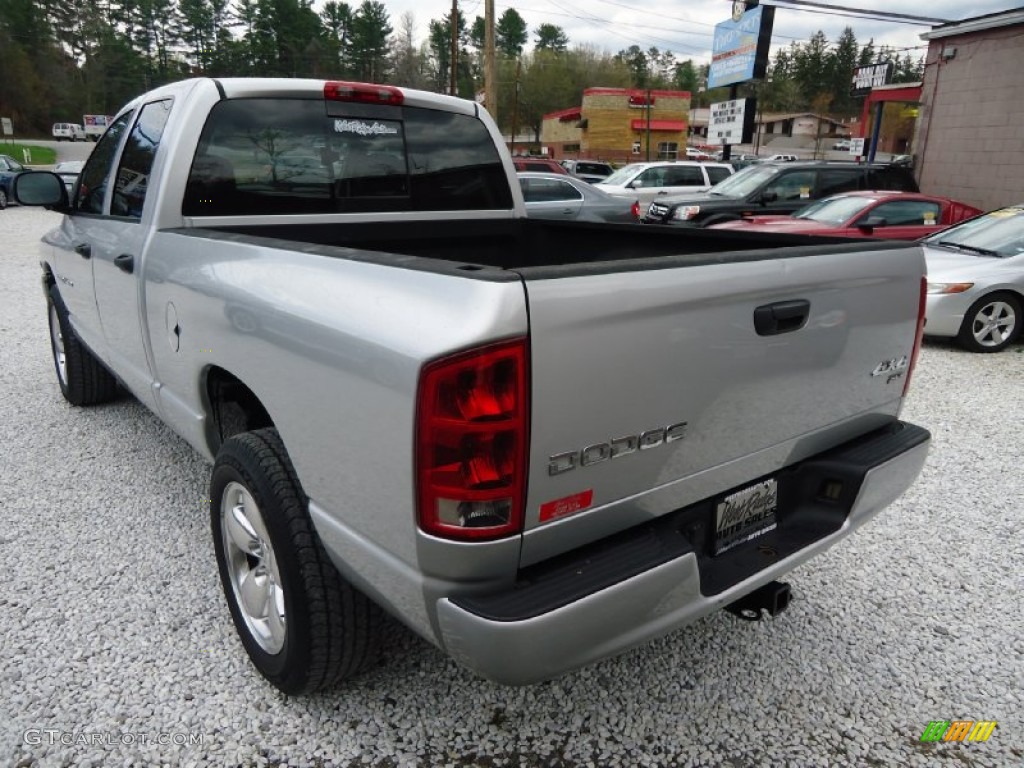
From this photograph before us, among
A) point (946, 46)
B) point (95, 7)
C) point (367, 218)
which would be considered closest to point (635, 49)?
point (95, 7)

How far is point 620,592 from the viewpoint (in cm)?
171

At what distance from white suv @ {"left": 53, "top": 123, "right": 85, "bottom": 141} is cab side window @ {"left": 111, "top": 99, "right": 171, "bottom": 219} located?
84185 mm

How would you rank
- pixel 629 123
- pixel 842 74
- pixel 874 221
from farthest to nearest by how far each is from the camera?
pixel 842 74 < pixel 629 123 < pixel 874 221

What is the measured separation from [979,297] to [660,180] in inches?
436

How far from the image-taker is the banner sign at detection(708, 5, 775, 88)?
74.5 feet

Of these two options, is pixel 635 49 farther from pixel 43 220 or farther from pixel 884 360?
pixel 884 360

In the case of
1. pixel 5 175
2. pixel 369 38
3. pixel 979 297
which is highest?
pixel 369 38

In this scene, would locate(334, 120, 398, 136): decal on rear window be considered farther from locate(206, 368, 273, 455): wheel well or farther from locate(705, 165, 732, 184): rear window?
locate(705, 165, 732, 184): rear window

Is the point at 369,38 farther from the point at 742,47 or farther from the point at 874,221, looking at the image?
the point at 874,221

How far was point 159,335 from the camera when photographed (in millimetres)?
2951

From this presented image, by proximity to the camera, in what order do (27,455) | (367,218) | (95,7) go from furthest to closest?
(95,7), (27,455), (367,218)

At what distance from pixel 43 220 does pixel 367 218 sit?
68.9ft

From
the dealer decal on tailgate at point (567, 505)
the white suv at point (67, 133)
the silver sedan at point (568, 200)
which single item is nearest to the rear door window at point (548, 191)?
the silver sedan at point (568, 200)

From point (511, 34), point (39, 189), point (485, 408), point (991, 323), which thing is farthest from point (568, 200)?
point (511, 34)
